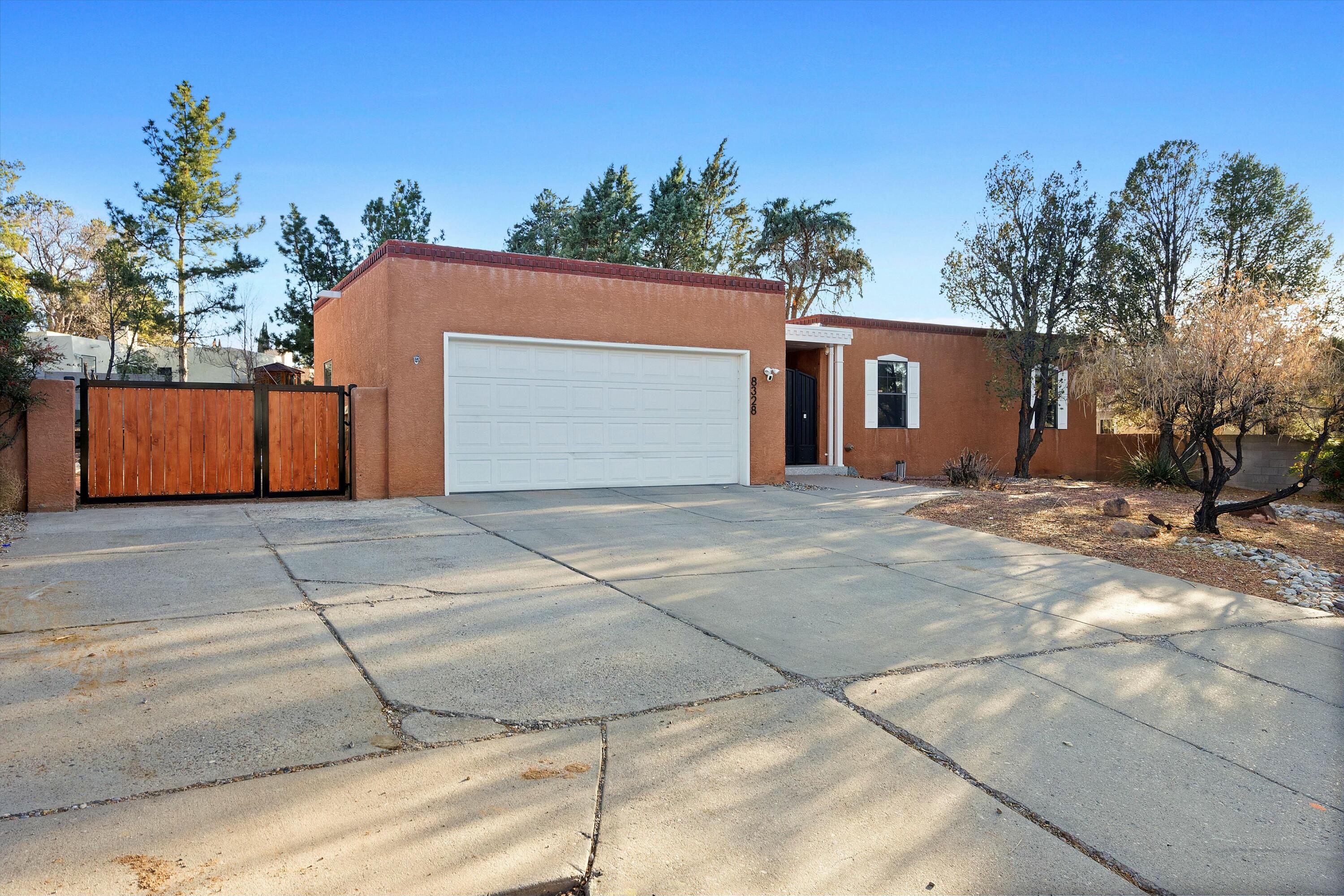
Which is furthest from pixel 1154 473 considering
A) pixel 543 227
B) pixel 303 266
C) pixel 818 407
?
pixel 303 266

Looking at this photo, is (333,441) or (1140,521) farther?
(333,441)

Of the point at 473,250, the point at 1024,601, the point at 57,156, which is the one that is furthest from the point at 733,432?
the point at 57,156

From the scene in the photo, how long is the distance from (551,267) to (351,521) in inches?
201

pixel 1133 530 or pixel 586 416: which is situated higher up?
pixel 586 416

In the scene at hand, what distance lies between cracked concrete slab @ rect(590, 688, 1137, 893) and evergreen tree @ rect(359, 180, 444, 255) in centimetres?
2786

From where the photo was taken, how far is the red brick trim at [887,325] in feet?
52.6

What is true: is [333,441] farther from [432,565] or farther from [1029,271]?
[1029,271]

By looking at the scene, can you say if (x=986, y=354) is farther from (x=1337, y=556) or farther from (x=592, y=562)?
(x=592, y=562)

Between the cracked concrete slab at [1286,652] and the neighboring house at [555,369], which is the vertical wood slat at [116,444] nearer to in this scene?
the neighboring house at [555,369]

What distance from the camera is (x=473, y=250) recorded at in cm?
1109

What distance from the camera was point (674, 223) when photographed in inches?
1030

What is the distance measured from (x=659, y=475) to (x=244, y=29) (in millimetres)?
9240

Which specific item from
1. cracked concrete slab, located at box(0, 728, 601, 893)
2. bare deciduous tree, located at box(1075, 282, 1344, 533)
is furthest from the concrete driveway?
bare deciduous tree, located at box(1075, 282, 1344, 533)

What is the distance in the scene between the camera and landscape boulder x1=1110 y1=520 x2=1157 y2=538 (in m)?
8.80
